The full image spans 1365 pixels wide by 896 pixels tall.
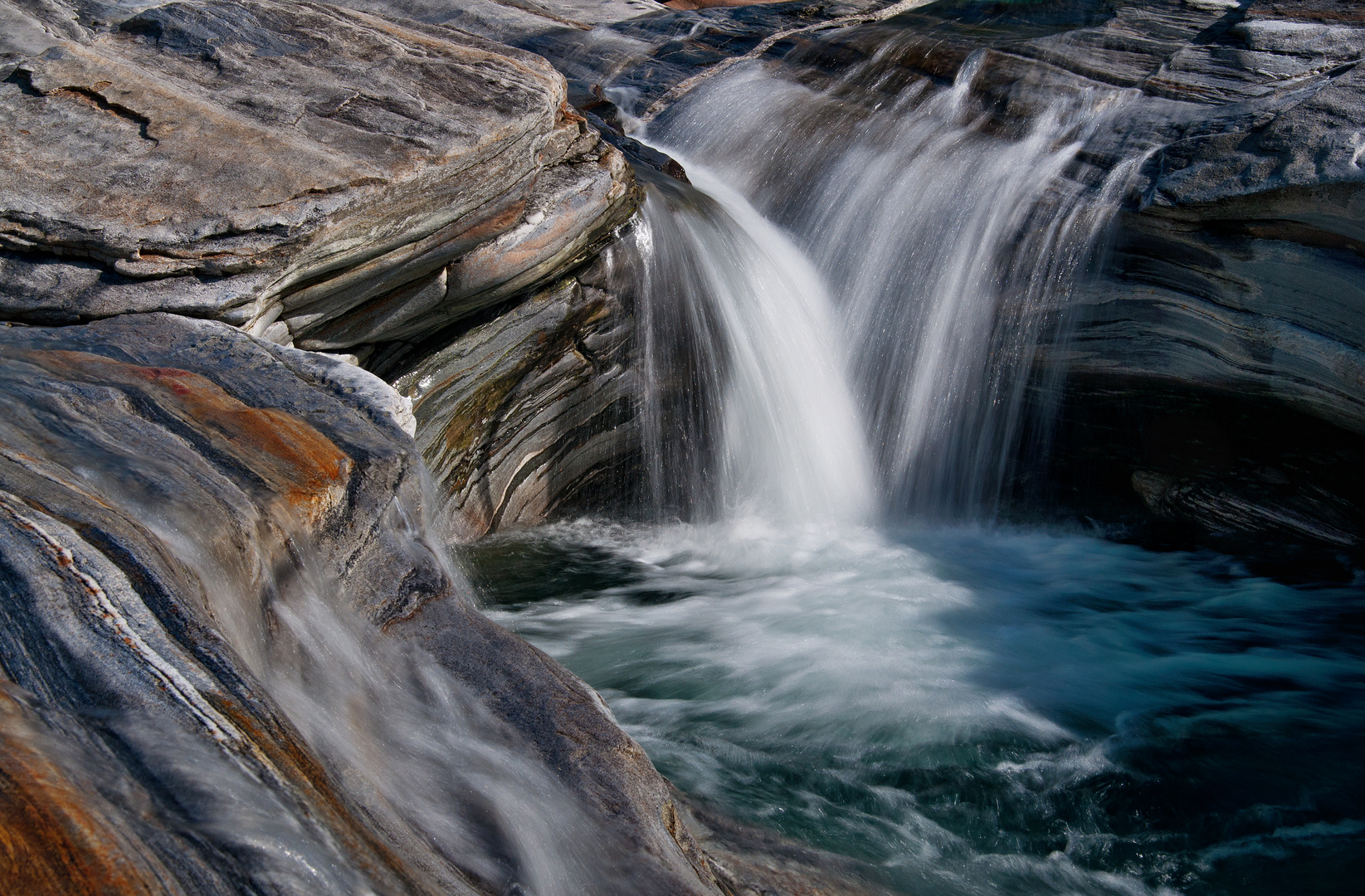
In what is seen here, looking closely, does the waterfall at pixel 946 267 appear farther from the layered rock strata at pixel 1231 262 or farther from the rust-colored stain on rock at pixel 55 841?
the rust-colored stain on rock at pixel 55 841

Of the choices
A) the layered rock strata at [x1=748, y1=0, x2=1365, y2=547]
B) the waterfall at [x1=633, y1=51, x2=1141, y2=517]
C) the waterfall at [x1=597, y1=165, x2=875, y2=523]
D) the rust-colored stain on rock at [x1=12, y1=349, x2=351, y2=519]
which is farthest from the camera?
the waterfall at [x1=633, y1=51, x2=1141, y2=517]

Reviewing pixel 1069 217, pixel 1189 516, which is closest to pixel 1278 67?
pixel 1069 217

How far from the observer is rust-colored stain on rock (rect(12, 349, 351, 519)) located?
2613 millimetres

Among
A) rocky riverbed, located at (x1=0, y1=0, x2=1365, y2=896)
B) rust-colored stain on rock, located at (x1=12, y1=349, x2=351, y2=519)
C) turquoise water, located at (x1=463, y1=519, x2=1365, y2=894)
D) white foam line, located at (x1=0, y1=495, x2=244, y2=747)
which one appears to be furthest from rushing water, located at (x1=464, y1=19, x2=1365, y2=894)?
white foam line, located at (x1=0, y1=495, x2=244, y2=747)

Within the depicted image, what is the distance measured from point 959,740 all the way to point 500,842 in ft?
7.36

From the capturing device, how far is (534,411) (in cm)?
556

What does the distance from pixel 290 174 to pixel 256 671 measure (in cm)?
272

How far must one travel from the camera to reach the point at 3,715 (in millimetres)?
1558

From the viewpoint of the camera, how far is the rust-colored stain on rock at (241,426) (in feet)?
8.57

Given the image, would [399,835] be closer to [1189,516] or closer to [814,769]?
[814,769]

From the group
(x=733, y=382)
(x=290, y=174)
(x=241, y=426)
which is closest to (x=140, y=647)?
(x=241, y=426)

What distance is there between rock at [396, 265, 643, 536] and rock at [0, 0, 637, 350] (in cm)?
25

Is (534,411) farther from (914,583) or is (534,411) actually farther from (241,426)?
(241,426)

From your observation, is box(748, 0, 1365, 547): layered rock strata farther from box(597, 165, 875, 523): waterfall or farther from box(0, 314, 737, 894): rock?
box(0, 314, 737, 894): rock
